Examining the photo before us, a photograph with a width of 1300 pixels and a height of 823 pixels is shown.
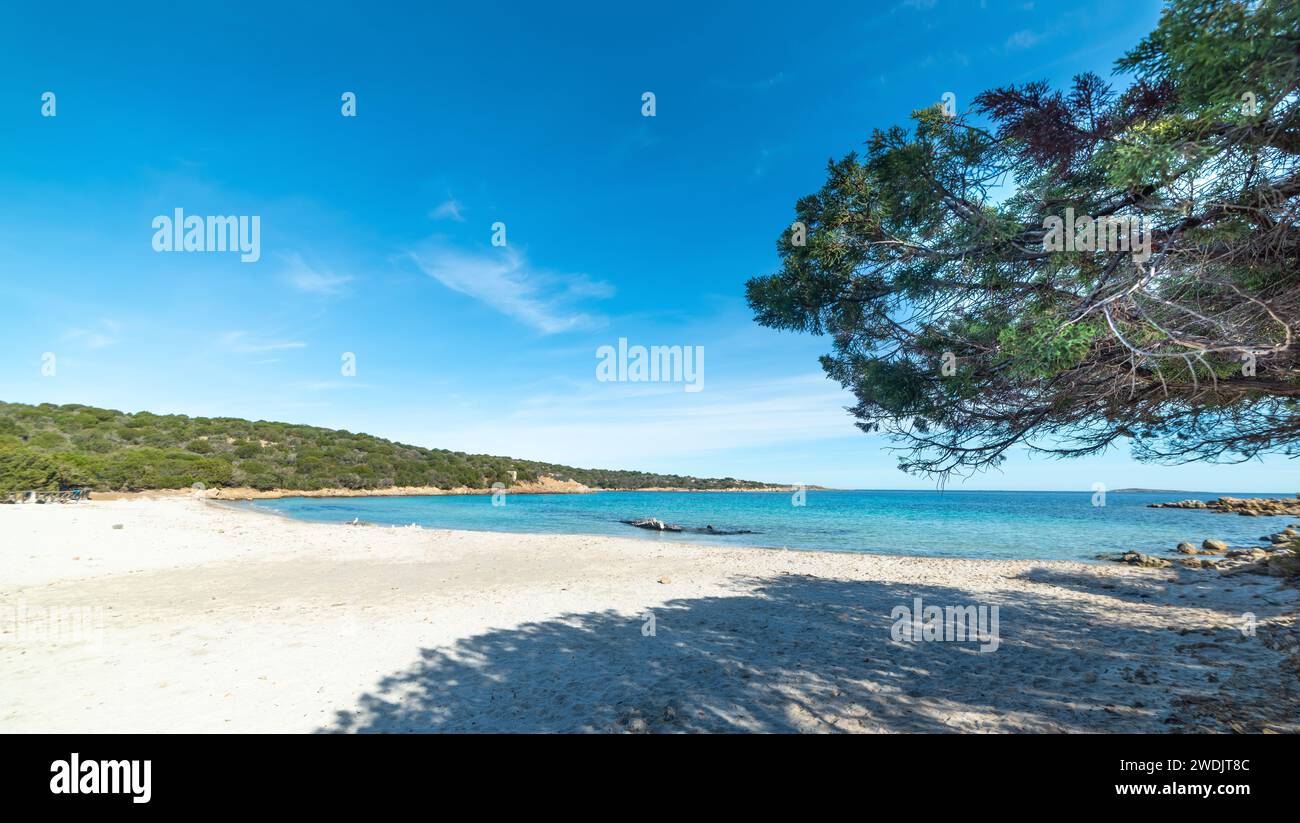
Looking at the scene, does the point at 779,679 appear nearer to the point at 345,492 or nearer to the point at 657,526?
the point at 657,526

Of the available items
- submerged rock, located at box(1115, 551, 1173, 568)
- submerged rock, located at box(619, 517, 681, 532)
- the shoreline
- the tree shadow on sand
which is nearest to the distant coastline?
the shoreline

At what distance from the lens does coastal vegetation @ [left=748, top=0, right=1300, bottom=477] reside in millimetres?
3570

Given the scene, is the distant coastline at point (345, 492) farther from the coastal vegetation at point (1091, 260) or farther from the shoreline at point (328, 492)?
the coastal vegetation at point (1091, 260)

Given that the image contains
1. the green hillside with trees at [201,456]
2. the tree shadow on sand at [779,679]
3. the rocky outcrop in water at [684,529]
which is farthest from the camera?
the green hillside with trees at [201,456]

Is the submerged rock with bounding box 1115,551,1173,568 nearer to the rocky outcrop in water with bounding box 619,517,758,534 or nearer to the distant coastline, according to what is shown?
the rocky outcrop in water with bounding box 619,517,758,534

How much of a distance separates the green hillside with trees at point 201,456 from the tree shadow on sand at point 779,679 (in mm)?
47766

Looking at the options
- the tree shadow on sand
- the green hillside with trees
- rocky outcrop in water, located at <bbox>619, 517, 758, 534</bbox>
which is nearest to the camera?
the tree shadow on sand

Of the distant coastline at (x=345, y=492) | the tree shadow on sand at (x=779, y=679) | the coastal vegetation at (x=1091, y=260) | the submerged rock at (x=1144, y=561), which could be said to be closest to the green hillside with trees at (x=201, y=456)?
the distant coastline at (x=345, y=492)

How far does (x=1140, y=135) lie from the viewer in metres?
3.65

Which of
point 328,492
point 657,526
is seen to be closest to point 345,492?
point 328,492

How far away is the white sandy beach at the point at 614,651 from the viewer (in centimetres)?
481

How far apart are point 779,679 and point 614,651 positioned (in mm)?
2415

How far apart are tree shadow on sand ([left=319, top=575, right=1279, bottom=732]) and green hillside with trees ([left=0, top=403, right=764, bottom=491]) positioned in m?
47.8

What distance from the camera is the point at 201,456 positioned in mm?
56906
